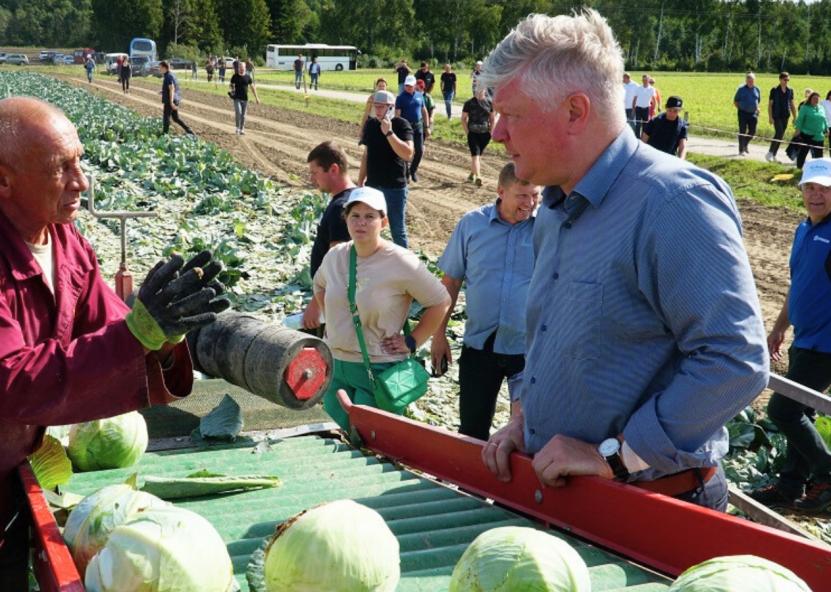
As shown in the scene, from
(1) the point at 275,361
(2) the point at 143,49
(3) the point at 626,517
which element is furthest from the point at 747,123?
(2) the point at 143,49

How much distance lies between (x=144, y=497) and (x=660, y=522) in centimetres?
140

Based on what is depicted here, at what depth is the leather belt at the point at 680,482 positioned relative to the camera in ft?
9.92

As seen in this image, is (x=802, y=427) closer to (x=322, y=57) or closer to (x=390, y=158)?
(x=390, y=158)

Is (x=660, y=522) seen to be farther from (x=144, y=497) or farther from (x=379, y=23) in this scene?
(x=379, y=23)

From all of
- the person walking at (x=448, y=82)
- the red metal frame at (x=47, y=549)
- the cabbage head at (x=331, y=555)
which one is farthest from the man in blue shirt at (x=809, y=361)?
the person walking at (x=448, y=82)

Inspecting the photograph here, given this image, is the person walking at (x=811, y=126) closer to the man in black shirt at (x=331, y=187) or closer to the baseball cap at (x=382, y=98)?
the baseball cap at (x=382, y=98)

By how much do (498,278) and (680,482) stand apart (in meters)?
2.79

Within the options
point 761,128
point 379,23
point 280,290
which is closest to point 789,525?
point 280,290

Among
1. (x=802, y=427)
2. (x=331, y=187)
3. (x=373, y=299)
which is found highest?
(x=331, y=187)

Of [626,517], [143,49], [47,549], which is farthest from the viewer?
[143,49]

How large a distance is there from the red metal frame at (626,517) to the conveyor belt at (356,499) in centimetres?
5

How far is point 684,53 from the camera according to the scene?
11981 centimetres

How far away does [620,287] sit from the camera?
291 centimetres

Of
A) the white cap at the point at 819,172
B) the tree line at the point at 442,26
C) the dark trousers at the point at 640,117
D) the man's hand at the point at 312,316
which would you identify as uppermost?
the tree line at the point at 442,26
